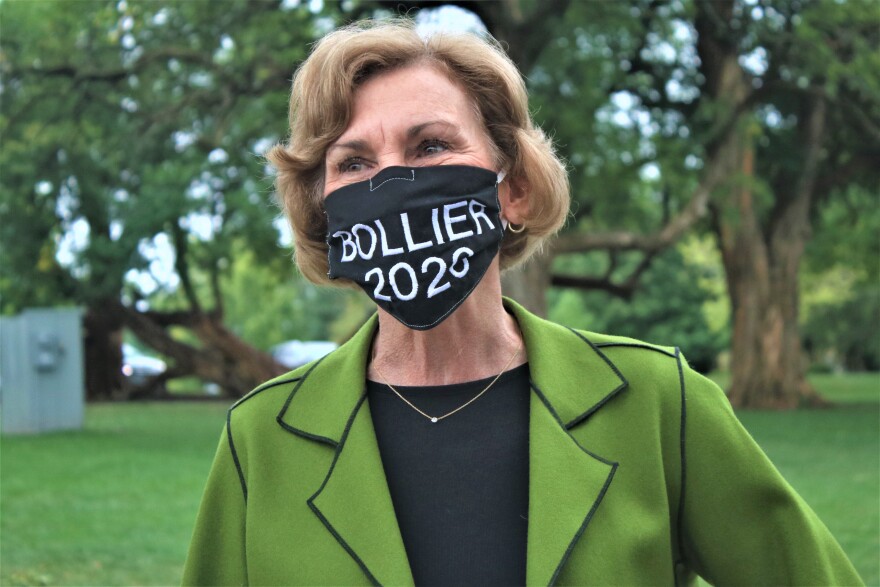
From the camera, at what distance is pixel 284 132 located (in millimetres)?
14250

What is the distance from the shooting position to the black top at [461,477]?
2295 mm

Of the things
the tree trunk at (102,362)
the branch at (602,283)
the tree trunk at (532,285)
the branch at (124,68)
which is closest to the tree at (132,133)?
the branch at (124,68)

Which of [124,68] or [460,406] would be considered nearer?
[460,406]

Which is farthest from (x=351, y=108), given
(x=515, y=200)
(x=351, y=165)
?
(x=515, y=200)

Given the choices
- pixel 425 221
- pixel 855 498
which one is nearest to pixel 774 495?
pixel 425 221

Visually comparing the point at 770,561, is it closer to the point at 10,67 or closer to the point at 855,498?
the point at 855,498

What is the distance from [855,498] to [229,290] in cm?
4697

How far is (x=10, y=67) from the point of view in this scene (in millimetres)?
Result: 17312

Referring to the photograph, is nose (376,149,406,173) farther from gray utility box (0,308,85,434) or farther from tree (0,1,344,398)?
gray utility box (0,308,85,434)

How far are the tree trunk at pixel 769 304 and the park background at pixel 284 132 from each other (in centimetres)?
4

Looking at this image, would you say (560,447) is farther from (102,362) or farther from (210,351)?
(102,362)

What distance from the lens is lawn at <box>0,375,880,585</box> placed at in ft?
24.5

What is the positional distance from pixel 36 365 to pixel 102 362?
41.3ft

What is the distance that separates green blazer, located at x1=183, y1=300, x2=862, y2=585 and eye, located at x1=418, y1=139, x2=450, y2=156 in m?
0.47
